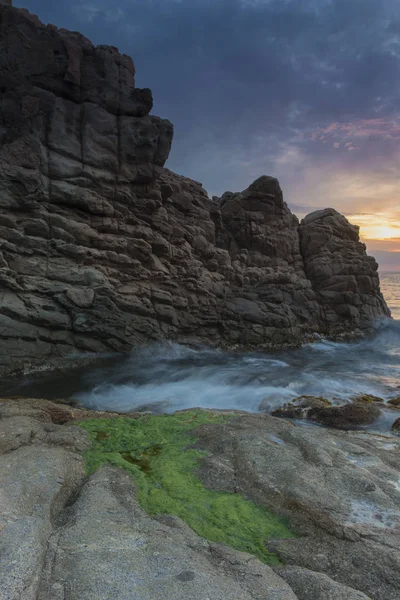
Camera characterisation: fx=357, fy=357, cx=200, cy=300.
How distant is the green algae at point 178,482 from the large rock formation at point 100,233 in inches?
548

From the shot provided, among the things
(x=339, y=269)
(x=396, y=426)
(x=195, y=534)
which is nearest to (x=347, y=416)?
(x=396, y=426)

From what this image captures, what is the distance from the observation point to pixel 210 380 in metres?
22.5

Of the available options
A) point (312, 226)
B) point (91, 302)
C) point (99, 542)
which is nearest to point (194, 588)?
point (99, 542)

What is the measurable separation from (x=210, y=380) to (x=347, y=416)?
379 inches

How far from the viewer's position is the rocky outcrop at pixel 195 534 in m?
3.68

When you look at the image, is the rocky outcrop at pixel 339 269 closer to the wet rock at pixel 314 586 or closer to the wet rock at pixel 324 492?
the wet rock at pixel 324 492

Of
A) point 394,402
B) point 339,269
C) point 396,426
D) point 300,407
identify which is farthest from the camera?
point 339,269

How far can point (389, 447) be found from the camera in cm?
995

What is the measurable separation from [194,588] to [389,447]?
8327mm

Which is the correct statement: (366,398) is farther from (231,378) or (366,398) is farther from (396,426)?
(231,378)

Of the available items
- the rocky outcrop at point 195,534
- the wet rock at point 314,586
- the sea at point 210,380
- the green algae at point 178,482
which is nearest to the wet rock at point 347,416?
the sea at point 210,380

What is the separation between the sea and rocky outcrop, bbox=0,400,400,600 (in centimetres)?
894

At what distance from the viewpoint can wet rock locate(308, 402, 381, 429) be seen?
1428 centimetres

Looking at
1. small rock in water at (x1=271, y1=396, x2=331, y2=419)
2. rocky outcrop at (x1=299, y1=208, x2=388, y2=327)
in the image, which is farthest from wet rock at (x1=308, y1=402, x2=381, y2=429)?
rocky outcrop at (x1=299, y1=208, x2=388, y2=327)
